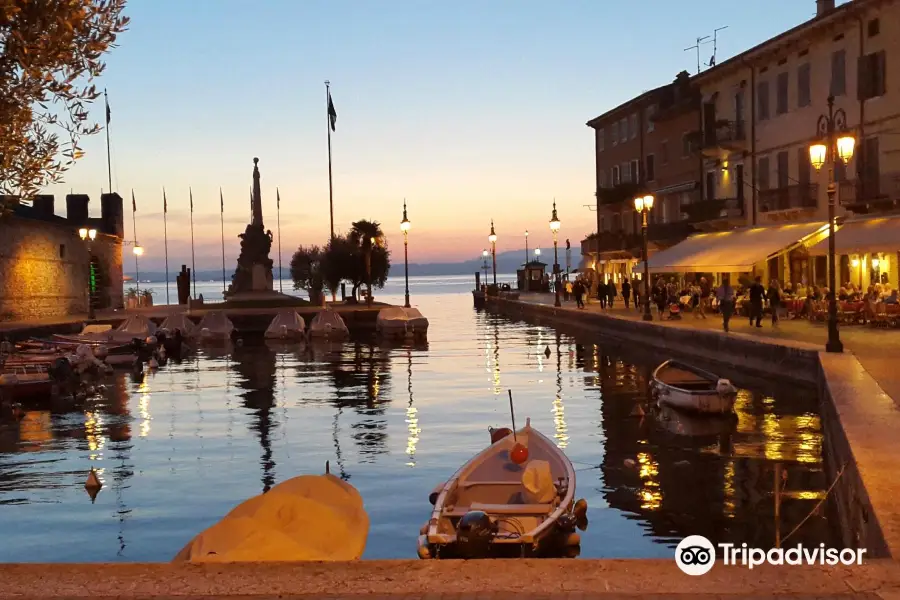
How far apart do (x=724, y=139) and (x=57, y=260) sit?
126 ft

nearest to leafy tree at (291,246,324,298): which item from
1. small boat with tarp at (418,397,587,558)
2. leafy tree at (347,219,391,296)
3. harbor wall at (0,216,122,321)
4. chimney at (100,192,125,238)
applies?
leafy tree at (347,219,391,296)

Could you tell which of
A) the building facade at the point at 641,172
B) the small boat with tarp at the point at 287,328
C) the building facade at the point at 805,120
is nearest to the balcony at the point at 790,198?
the building facade at the point at 805,120

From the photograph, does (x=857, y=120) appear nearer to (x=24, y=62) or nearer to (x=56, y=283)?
(x=24, y=62)

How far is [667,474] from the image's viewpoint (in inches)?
713

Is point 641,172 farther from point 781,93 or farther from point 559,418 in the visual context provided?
point 559,418

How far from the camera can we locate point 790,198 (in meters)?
42.8

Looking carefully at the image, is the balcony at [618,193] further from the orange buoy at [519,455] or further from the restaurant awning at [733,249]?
the orange buoy at [519,455]

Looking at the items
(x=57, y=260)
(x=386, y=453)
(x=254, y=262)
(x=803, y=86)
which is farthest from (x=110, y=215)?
(x=386, y=453)

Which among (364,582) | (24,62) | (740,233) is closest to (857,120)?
(740,233)

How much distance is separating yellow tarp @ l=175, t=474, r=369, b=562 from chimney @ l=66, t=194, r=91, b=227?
66.0 metres

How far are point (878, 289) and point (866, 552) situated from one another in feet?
93.3

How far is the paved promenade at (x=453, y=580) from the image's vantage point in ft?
25.0

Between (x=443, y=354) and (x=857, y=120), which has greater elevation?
(x=857, y=120)

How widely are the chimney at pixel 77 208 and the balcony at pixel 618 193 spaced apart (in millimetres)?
35663
